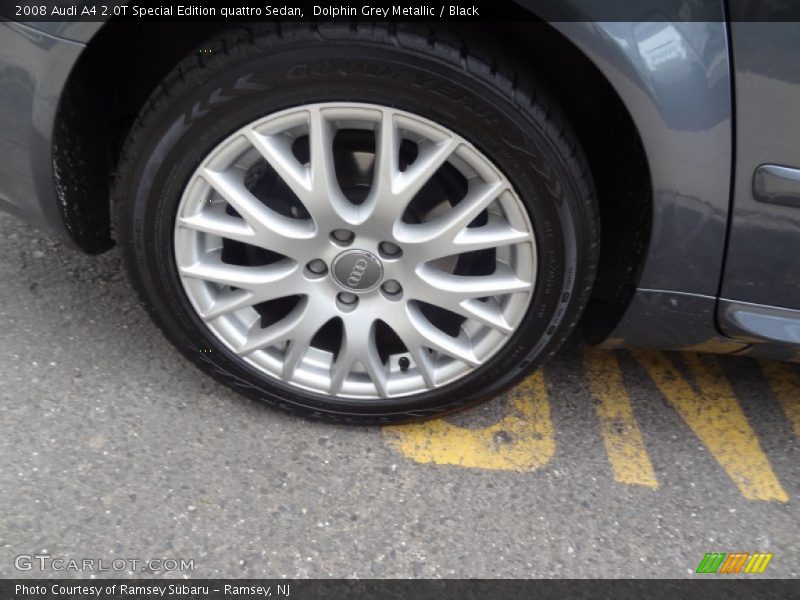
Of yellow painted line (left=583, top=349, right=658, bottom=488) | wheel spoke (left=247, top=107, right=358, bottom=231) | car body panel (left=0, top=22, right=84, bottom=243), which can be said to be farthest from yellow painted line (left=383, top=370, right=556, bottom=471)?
car body panel (left=0, top=22, right=84, bottom=243)

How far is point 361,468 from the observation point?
1864 millimetres

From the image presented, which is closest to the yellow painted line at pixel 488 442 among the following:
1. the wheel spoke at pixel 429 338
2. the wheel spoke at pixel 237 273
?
the wheel spoke at pixel 429 338

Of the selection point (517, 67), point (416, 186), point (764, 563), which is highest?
point (517, 67)

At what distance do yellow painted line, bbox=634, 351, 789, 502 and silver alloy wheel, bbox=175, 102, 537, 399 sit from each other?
69cm

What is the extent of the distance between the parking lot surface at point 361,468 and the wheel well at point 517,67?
329 mm

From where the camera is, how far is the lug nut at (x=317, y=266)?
5.73 feet

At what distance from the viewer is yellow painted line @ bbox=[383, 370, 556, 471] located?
1.92m

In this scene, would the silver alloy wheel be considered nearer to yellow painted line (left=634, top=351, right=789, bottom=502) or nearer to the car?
the car

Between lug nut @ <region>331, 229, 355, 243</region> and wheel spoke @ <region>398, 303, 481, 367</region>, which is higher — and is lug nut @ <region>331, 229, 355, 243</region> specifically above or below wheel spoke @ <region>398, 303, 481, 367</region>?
above

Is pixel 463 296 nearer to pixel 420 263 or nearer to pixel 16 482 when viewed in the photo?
pixel 420 263

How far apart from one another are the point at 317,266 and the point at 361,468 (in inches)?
19.2

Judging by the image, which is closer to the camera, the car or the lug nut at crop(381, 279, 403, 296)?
the car

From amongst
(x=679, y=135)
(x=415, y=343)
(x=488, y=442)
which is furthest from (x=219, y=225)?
(x=679, y=135)

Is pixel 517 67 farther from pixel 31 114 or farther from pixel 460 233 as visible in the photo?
pixel 31 114
